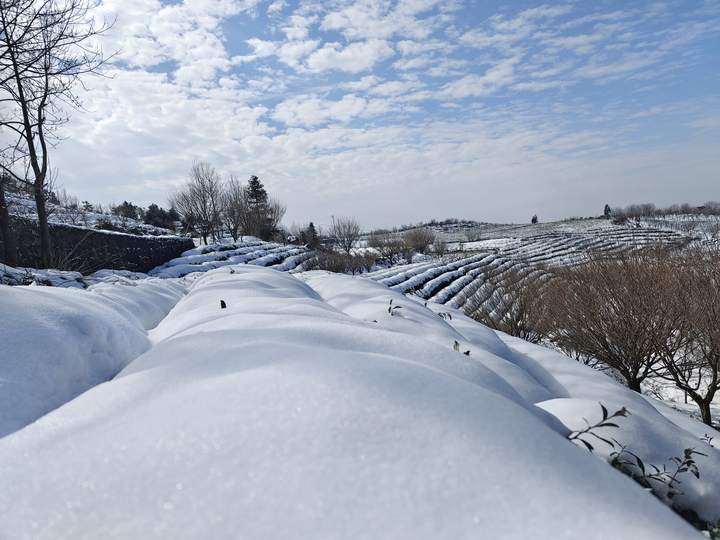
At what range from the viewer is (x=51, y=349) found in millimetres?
1718

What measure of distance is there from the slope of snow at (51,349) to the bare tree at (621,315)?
8204mm

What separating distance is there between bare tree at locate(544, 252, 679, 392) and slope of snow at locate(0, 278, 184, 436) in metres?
8.20

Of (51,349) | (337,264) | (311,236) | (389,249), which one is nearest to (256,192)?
(311,236)

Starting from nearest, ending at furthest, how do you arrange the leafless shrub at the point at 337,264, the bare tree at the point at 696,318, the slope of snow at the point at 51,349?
the slope of snow at the point at 51,349
the bare tree at the point at 696,318
the leafless shrub at the point at 337,264

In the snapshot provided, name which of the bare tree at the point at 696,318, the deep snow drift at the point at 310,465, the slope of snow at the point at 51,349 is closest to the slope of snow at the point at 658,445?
the deep snow drift at the point at 310,465

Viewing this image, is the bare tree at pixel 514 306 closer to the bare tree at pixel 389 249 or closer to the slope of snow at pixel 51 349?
the slope of snow at pixel 51 349

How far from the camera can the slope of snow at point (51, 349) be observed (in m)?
1.45

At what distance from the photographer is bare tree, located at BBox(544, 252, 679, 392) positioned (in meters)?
7.16

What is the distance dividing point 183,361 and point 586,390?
2519 mm

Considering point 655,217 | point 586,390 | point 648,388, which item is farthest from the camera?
point 655,217

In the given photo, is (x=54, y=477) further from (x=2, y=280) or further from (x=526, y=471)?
(x=2, y=280)

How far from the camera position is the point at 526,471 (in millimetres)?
707

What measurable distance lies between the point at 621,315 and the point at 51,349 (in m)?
8.70

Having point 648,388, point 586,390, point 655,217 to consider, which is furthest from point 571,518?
point 655,217
